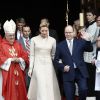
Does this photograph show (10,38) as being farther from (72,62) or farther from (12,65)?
(72,62)

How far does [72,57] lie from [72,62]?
103mm

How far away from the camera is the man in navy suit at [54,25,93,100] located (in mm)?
10727

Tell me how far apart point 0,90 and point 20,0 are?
567 centimetres

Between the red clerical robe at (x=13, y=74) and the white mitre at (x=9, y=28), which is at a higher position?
the white mitre at (x=9, y=28)

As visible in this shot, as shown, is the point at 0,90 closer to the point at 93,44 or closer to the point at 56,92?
the point at 56,92

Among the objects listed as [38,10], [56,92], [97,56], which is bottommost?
[56,92]

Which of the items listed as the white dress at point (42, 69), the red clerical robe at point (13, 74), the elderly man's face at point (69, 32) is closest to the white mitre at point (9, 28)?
the red clerical robe at point (13, 74)

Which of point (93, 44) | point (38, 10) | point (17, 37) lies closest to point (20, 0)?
point (38, 10)

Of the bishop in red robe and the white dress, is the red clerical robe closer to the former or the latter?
the bishop in red robe

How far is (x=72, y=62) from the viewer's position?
10773 mm

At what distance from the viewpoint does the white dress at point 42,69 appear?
11.1 m

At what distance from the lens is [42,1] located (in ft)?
53.7

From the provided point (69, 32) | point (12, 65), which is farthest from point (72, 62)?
point (12, 65)

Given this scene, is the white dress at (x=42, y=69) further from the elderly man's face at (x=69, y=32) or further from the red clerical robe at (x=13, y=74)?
the elderly man's face at (x=69, y=32)
